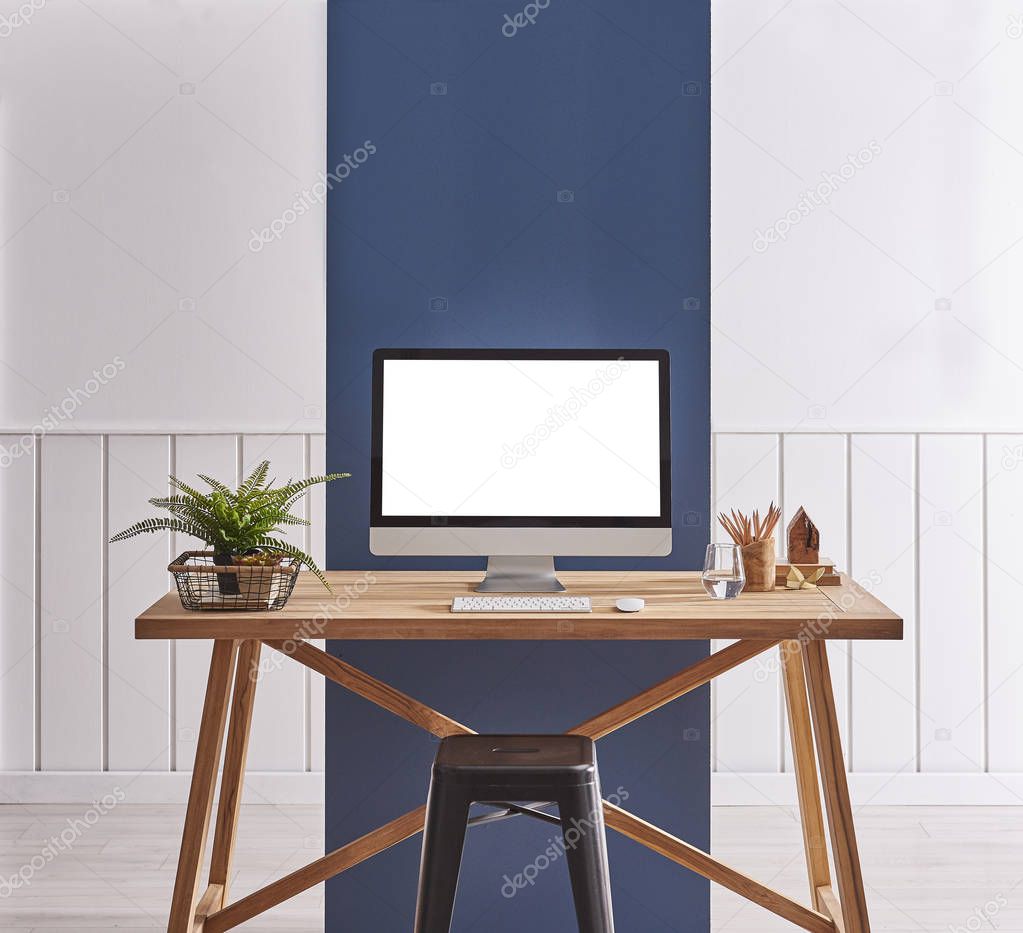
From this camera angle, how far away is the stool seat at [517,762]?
1.40 metres

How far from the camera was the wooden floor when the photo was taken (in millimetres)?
2221

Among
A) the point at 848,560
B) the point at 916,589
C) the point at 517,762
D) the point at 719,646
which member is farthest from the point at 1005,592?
the point at 517,762

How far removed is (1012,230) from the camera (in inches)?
114

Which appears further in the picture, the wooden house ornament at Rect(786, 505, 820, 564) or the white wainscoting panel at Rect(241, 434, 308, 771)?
the white wainscoting panel at Rect(241, 434, 308, 771)

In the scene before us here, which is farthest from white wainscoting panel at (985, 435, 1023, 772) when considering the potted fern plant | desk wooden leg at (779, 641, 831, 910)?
the potted fern plant

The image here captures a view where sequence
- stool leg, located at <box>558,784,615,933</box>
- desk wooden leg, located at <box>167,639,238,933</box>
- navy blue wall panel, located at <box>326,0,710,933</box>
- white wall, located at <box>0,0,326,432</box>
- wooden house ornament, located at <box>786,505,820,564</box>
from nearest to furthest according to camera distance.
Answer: stool leg, located at <box>558,784,615,933</box>
desk wooden leg, located at <box>167,639,238,933</box>
wooden house ornament, located at <box>786,505,820,564</box>
navy blue wall panel, located at <box>326,0,710,933</box>
white wall, located at <box>0,0,326,432</box>

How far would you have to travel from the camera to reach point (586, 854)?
140cm

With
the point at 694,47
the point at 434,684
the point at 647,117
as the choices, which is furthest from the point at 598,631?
the point at 694,47

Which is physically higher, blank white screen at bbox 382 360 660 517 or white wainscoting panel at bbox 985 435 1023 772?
blank white screen at bbox 382 360 660 517

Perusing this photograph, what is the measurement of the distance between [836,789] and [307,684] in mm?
1713

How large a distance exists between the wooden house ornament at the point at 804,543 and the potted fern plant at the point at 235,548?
92 centimetres

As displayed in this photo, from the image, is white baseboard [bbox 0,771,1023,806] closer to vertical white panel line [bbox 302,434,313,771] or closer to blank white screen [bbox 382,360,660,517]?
vertical white panel line [bbox 302,434,313,771]

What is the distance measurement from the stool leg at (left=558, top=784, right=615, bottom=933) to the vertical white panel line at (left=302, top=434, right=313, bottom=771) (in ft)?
5.30

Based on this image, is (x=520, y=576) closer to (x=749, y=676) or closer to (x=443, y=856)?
(x=443, y=856)
